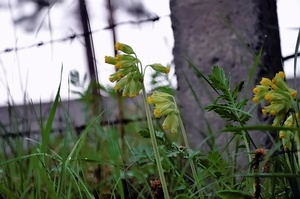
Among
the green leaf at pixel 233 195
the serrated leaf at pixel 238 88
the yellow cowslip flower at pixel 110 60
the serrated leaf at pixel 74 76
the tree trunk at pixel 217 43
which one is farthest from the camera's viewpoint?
the serrated leaf at pixel 74 76

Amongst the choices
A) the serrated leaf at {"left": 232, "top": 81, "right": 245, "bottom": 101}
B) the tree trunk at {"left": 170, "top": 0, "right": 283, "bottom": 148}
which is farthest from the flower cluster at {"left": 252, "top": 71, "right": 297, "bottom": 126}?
the tree trunk at {"left": 170, "top": 0, "right": 283, "bottom": 148}

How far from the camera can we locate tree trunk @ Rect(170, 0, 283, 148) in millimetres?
1979

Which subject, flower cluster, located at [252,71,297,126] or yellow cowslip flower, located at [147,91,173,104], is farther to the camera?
yellow cowslip flower, located at [147,91,173,104]

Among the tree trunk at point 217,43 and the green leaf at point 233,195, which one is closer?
the green leaf at point 233,195

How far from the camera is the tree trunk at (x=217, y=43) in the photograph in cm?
198

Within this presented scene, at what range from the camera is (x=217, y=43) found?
2.08 metres

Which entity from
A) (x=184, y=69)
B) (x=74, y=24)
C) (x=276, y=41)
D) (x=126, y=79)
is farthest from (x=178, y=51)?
(x=126, y=79)

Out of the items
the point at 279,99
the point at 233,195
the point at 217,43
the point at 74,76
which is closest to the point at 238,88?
the point at 279,99

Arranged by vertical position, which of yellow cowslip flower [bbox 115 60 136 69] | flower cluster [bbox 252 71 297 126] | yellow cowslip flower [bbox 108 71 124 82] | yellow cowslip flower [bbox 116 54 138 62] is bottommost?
flower cluster [bbox 252 71 297 126]

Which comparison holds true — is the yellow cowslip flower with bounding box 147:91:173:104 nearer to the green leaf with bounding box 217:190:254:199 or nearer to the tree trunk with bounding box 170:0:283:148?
the green leaf with bounding box 217:190:254:199

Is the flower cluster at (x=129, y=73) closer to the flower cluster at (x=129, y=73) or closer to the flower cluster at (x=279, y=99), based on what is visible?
the flower cluster at (x=129, y=73)

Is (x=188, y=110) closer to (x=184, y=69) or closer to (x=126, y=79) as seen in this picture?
(x=184, y=69)

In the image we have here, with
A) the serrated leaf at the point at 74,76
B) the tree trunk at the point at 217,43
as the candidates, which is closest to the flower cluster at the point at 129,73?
the tree trunk at the point at 217,43

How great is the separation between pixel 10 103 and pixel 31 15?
85 centimetres
